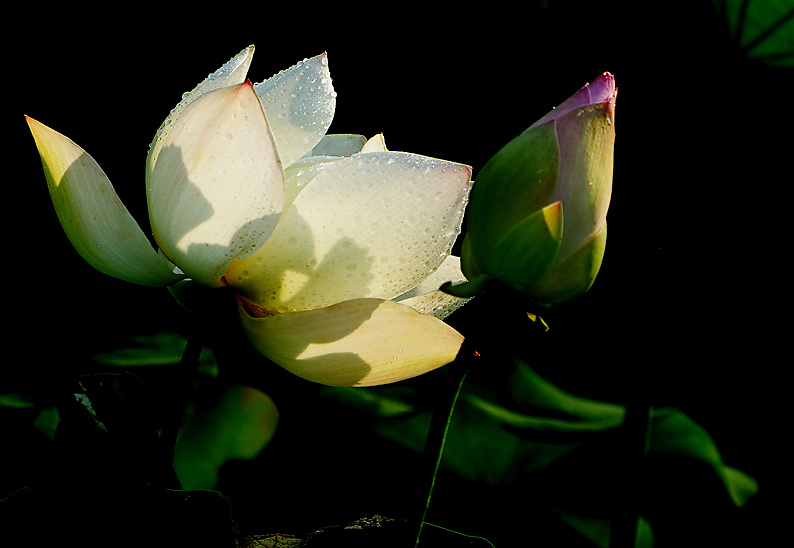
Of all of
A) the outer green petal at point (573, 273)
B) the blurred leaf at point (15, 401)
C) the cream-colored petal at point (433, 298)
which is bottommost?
the blurred leaf at point (15, 401)

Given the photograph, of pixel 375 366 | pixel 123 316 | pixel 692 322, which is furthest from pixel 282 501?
pixel 692 322

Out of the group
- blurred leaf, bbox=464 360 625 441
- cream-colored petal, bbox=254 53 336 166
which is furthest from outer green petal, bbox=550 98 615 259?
blurred leaf, bbox=464 360 625 441

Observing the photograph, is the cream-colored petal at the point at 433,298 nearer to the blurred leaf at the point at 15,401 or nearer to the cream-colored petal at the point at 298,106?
the cream-colored petal at the point at 298,106

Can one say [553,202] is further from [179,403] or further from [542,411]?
[542,411]

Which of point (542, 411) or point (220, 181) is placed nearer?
point (220, 181)

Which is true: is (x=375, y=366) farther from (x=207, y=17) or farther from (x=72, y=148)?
(x=207, y=17)

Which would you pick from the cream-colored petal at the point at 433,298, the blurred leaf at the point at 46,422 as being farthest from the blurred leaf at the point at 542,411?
the blurred leaf at the point at 46,422

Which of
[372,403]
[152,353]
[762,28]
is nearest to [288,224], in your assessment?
[372,403]
